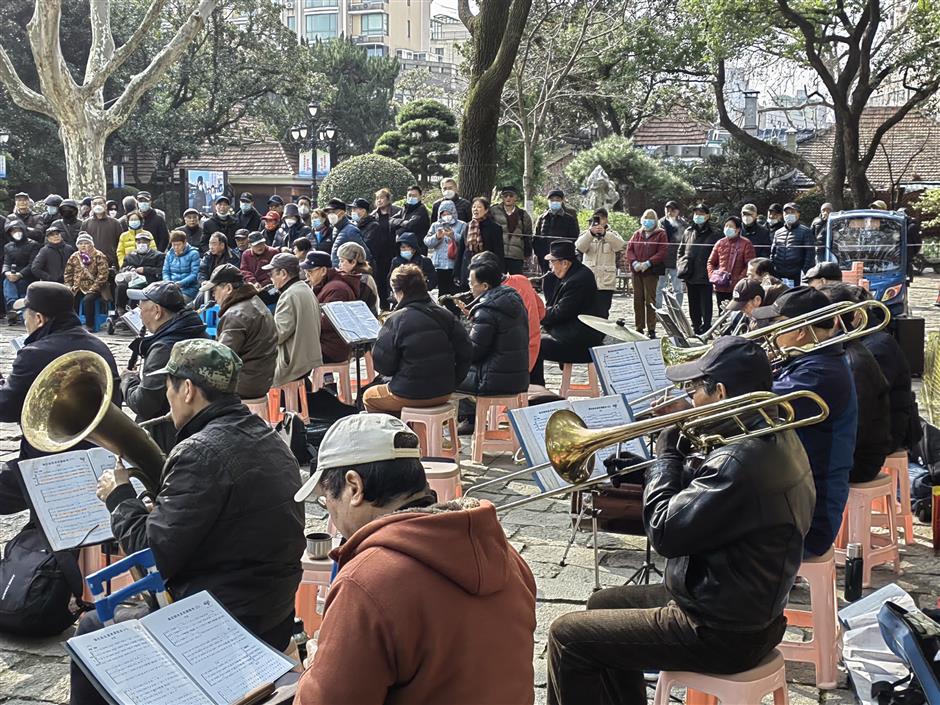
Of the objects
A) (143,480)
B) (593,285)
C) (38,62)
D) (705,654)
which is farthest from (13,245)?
(705,654)

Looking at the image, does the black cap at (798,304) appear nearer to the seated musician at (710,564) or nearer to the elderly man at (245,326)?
the seated musician at (710,564)

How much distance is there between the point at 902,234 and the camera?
14617 millimetres

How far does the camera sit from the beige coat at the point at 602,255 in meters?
13.5

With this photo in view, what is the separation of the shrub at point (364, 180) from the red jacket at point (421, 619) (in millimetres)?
18795

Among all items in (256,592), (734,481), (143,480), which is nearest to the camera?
(734,481)

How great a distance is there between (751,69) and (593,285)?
2187 cm

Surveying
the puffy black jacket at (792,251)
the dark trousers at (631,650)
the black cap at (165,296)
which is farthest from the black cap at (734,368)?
A: the puffy black jacket at (792,251)

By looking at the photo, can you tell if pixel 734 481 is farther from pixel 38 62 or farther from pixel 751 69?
pixel 751 69

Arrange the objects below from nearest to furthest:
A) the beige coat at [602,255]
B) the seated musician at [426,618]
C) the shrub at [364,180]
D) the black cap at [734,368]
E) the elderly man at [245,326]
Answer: the seated musician at [426,618] → the black cap at [734,368] → the elderly man at [245,326] → the beige coat at [602,255] → the shrub at [364,180]

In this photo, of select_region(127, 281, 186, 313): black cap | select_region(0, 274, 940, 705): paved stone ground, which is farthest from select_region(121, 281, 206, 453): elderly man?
select_region(0, 274, 940, 705): paved stone ground

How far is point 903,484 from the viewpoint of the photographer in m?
6.37

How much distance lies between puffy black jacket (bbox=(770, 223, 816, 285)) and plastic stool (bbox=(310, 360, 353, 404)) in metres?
7.65

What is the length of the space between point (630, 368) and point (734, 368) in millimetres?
2504

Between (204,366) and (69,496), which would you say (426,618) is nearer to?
(204,366)
